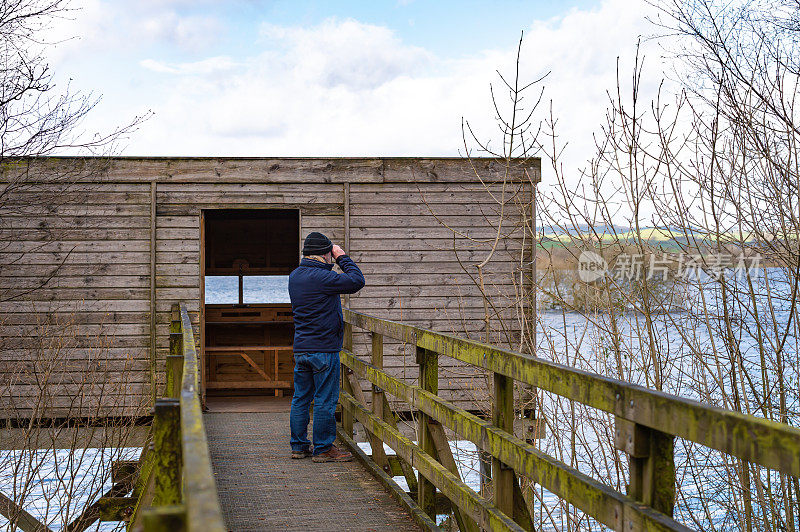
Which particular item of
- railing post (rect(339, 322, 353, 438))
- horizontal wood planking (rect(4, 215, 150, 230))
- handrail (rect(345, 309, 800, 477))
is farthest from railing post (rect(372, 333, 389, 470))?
horizontal wood planking (rect(4, 215, 150, 230))

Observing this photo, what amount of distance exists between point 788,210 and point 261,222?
9.98 metres

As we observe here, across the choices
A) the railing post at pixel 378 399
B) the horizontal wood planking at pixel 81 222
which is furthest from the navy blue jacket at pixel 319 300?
the horizontal wood planking at pixel 81 222

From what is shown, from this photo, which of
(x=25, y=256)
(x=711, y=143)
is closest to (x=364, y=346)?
(x=25, y=256)

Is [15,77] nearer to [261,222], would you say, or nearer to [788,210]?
[261,222]

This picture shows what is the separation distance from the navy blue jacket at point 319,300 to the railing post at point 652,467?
3610 mm

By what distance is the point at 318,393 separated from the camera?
625 cm

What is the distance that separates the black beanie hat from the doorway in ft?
12.7

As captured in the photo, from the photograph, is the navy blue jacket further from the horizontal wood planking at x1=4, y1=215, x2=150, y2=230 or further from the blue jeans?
the horizontal wood planking at x1=4, y1=215, x2=150, y2=230

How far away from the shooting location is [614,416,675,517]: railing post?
8.50ft

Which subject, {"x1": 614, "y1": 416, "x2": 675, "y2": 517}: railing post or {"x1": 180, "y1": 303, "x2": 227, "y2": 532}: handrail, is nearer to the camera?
{"x1": 180, "y1": 303, "x2": 227, "y2": 532}: handrail

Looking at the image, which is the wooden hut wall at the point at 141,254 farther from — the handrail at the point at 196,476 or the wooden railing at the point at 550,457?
the handrail at the point at 196,476

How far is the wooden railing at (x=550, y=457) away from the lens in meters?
2.20

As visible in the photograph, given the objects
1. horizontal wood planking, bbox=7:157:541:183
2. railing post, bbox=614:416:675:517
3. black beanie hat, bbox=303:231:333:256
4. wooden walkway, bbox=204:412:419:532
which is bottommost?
wooden walkway, bbox=204:412:419:532

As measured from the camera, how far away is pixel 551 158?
650 cm
